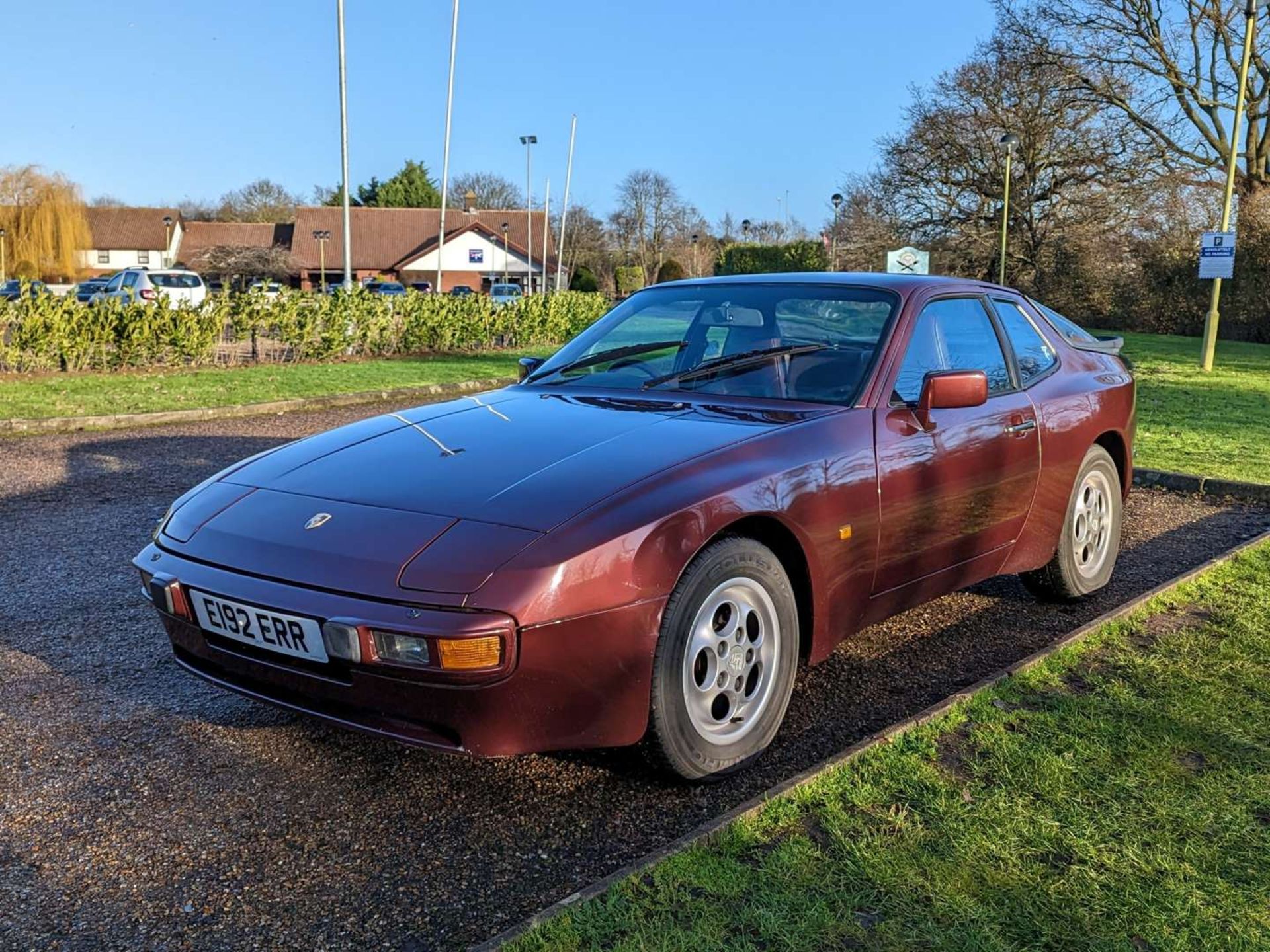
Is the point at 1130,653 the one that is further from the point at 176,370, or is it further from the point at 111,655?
the point at 176,370

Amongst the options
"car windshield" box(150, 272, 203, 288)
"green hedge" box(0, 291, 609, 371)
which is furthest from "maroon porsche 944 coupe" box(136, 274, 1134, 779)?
"car windshield" box(150, 272, 203, 288)

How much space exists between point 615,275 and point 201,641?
2522 inches

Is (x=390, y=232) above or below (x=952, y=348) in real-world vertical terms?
above

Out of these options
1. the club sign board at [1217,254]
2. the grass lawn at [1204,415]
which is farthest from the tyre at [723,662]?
the club sign board at [1217,254]

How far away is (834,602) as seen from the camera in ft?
11.3

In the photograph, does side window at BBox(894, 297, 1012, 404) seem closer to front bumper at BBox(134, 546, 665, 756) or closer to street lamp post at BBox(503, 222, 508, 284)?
front bumper at BBox(134, 546, 665, 756)

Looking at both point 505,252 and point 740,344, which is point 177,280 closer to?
point 740,344

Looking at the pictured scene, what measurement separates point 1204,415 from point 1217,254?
6.40 meters

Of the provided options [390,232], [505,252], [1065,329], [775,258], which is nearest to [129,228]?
[390,232]

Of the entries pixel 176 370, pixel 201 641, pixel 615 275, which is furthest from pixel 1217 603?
pixel 615 275

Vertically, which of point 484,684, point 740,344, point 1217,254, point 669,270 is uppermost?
point 669,270

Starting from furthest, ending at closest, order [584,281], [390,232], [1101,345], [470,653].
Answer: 1. [390,232]
2. [584,281]
3. [1101,345]
4. [470,653]

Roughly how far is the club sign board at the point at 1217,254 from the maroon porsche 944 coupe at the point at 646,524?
584 inches

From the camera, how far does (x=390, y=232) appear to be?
70062 mm
